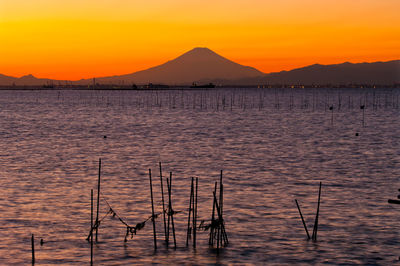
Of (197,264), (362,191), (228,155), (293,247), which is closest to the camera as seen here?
(197,264)

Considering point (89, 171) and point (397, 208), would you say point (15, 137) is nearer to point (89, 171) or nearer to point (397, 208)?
point (89, 171)

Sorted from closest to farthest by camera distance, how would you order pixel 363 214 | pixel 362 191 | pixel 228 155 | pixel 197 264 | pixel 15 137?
pixel 197 264, pixel 363 214, pixel 362 191, pixel 228 155, pixel 15 137

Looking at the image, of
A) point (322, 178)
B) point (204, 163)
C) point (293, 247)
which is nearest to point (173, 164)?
point (204, 163)

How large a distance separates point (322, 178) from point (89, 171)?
14.7 meters

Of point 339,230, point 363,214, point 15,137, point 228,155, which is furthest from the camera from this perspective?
point 15,137

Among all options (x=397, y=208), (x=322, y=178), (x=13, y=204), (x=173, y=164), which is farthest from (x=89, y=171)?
(x=397, y=208)

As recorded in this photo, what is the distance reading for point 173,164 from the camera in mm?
42375

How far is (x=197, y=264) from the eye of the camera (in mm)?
18250

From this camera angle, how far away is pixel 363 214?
2538 centimetres

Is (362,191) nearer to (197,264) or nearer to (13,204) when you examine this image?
(197,264)

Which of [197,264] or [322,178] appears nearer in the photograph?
[197,264]

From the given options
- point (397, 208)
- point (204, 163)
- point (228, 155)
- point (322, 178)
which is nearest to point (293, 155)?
point (228, 155)

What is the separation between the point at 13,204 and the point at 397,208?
1705 centimetres

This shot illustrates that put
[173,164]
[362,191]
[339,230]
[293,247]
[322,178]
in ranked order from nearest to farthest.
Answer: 1. [293,247]
2. [339,230]
3. [362,191]
4. [322,178]
5. [173,164]
